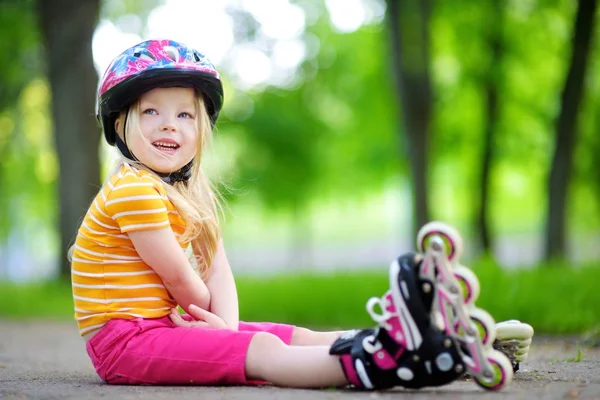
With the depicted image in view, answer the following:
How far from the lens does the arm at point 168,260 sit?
2926 mm

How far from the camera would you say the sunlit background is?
14.6 meters

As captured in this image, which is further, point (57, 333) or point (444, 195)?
point (444, 195)

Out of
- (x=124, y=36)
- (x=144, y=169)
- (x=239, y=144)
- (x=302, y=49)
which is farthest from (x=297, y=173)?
(x=144, y=169)

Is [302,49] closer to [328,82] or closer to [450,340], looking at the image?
[328,82]


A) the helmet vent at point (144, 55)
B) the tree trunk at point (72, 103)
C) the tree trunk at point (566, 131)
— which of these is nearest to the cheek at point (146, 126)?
the helmet vent at point (144, 55)

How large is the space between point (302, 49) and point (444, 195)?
389 inches

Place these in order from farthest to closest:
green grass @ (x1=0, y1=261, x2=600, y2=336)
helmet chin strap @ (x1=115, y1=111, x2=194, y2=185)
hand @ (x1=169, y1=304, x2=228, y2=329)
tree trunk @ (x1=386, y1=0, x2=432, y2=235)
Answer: tree trunk @ (x1=386, y1=0, x2=432, y2=235), green grass @ (x1=0, y1=261, x2=600, y2=336), helmet chin strap @ (x1=115, y1=111, x2=194, y2=185), hand @ (x1=169, y1=304, x2=228, y2=329)

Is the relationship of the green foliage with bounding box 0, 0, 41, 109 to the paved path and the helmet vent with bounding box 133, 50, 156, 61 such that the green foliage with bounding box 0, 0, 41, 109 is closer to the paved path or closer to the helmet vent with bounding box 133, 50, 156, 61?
the paved path

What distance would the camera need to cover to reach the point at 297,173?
21.0m

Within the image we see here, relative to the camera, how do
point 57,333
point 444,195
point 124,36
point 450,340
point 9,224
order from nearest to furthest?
point 450,340
point 57,333
point 124,36
point 9,224
point 444,195

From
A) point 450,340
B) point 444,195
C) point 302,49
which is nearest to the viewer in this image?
point 450,340

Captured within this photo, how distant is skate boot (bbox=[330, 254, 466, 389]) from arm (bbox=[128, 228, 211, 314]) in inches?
32.2

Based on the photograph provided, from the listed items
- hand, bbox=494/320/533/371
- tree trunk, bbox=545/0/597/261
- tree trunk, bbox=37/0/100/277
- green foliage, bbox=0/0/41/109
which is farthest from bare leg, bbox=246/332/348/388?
green foliage, bbox=0/0/41/109

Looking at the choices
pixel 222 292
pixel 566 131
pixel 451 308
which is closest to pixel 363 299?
pixel 222 292
